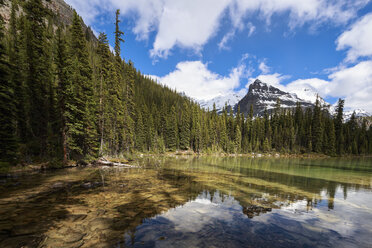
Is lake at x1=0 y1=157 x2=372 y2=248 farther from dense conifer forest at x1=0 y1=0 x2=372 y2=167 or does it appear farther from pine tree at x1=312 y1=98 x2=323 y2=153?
pine tree at x1=312 y1=98 x2=323 y2=153

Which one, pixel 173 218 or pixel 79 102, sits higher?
pixel 79 102

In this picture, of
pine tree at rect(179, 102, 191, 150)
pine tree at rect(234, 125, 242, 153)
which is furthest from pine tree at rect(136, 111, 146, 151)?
pine tree at rect(234, 125, 242, 153)

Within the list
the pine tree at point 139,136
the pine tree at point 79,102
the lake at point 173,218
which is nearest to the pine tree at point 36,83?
the pine tree at point 79,102

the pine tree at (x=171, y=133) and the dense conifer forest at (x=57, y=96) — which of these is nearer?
the dense conifer forest at (x=57, y=96)

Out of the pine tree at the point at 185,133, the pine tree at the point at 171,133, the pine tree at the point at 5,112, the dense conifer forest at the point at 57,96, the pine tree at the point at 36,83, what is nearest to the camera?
the pine tree at the point at 5,112

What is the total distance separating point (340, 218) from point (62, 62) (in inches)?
1288

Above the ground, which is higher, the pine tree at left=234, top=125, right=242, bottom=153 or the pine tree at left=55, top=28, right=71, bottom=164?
the pine tree at left=55, top=28, right=71, bottom=164

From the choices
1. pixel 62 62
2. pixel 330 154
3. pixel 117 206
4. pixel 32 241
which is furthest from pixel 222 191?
pixel 330 154

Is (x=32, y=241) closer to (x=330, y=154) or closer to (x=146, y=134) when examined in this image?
(x=146, y=134)

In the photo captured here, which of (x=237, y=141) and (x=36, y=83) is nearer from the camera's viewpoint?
(x=36, y=83)

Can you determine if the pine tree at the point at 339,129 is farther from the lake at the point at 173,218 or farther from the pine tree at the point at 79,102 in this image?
the pine tree at the point at 79,102

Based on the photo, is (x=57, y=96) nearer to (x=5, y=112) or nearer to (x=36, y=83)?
(x=36, y=83)

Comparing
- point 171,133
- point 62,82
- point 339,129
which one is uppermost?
point 339,129

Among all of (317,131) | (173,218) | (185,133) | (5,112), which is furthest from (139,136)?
(317,131)
